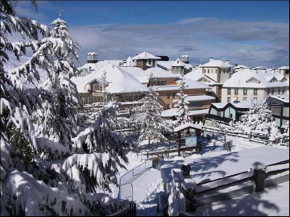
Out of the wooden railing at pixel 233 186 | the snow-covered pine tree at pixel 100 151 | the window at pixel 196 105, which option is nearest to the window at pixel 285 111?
the wooden railing at pixel 233 186

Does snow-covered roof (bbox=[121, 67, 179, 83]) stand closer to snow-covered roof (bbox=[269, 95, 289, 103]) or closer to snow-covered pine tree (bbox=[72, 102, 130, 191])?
snow-covered pine tree (bbox=[72, 102, 130, 191])

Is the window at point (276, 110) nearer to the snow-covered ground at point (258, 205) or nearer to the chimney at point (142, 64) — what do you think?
the snow-covered ground at point (258, 205)

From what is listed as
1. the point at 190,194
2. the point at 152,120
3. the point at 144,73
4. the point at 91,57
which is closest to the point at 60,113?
the point at 190,194

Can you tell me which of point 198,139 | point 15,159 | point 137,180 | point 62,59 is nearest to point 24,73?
point 15,159

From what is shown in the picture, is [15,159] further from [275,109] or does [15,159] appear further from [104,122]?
[275,109]

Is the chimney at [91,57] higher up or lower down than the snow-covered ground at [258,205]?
higher up

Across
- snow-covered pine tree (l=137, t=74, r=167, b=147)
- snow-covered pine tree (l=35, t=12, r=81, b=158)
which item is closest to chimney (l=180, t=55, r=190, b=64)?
snow-covered pine tree (l=137, t=74, r=167, b=147)

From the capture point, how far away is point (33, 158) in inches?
248

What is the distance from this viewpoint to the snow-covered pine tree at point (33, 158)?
16.7 feet

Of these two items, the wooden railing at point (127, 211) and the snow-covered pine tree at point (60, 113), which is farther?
the snow-covered pine tree at point (60, 113)

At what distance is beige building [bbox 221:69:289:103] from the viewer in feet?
11.9

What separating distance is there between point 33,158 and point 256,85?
4.38 m

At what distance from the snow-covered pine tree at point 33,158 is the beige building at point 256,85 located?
8.64 ft

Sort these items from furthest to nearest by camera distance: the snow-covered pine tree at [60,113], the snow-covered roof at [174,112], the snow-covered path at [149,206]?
the snow-covered roof at [174,112] → the snow-covered path at [149,206] → the snow-covered pine tree at [60,113]
